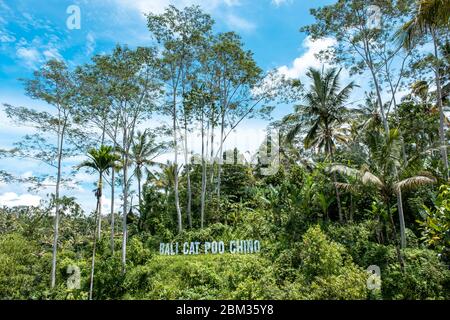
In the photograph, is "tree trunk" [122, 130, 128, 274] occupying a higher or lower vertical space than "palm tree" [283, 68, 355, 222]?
lower

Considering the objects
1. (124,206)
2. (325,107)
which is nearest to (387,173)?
(325,107)

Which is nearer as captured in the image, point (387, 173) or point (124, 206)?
point (387, 173)

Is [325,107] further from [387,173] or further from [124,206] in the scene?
[124,206]

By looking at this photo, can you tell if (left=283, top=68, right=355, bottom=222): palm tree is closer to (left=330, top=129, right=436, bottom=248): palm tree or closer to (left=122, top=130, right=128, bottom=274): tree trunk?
(left=330, top=129, right=436, bottom=248): palm tree

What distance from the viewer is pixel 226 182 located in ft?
76.8

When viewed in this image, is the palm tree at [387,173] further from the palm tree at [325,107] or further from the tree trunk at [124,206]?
the tree trunk at [124,206]

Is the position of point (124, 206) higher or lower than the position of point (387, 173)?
lower

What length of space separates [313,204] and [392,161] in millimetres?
5502

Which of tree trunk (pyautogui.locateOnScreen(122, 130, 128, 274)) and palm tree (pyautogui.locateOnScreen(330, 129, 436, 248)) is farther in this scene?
tree trunk (pyautogui.locateOnScreen(122, 130, 128, 274))

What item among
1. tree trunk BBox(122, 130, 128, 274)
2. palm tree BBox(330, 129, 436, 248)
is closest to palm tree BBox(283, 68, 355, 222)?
palm tree BBox(330, 129, 436, 248)

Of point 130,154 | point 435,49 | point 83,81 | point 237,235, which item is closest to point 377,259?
point 237,235

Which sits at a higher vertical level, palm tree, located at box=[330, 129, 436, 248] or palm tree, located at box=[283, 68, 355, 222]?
palm tree, located at box=[283, 68, 355, 222]

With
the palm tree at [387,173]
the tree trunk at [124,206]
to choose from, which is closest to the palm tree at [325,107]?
the palm tree at [387,173]

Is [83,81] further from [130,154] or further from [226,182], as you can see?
[226,182]
